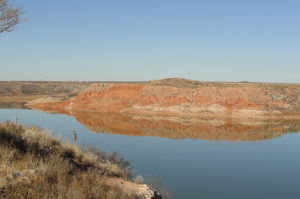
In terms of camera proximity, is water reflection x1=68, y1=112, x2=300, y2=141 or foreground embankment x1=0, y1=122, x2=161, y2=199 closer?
foreground embankment x1=0, y1=122, x2=161, y2=199

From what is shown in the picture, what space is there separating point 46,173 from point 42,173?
7cm

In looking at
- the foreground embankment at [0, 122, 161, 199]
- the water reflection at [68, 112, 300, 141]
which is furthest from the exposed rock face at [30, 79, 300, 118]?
the foreground embankment at [0, 122, 161, 199]

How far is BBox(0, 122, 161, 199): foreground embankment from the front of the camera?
4051 mm

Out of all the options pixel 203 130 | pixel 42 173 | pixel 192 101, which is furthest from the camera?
pixel 192 101

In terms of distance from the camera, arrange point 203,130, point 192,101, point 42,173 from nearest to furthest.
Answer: point 42,173 → point 203,130 → point 192,101

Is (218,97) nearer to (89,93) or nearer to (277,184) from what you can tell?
(89,93)

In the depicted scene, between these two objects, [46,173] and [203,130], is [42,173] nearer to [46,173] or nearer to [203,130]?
[46,173]

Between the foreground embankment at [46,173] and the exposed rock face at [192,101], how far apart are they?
92.8 ft

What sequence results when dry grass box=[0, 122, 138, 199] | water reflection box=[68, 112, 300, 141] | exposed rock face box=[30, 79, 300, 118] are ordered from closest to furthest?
dry grass box=[0, 122, 138, 199], water reflection box=[68, 112, 300, 141], exposed rock face box=[30, 79, 300, 118]

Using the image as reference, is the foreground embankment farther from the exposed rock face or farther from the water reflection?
the exposed rock face

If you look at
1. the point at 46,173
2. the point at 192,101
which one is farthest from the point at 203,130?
the point at 46,173

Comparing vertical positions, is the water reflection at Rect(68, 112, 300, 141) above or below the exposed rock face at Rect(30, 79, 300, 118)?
below

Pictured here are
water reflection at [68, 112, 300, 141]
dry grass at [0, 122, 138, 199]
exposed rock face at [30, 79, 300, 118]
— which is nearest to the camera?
dry grass at [0, 122, 138, 199]

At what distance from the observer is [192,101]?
120 feet
